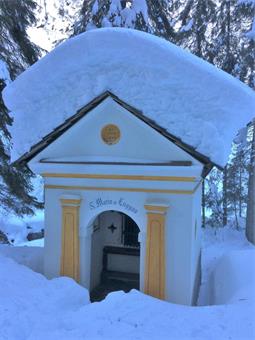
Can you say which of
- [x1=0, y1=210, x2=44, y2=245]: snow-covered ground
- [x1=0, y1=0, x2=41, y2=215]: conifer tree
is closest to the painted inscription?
[x1=0, y1=0, x2=41, y2=215]: conifer tree

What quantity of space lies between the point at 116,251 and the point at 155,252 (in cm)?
246

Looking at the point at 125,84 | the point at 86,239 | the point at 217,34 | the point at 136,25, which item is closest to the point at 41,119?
the point at 125,84

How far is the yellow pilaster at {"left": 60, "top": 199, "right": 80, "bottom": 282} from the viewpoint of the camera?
7684mm

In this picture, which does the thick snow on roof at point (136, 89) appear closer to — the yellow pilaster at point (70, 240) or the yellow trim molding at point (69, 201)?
the yellow trim molding at point (69, 201)

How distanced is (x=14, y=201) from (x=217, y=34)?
10.8 metres

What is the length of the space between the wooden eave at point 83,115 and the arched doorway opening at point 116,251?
2439 mm

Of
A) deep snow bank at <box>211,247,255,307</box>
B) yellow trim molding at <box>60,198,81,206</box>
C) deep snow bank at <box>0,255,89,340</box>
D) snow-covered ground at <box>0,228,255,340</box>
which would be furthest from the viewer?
yellow trim molding at <box>60,198,81,206</box>

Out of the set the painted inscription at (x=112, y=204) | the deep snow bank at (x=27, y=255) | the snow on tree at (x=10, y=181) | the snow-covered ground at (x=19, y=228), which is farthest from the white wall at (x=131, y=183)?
the snow-covered ground at (x=19, y=228)

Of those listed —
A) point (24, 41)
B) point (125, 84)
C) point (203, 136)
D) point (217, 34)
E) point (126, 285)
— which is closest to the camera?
point (203, 136)

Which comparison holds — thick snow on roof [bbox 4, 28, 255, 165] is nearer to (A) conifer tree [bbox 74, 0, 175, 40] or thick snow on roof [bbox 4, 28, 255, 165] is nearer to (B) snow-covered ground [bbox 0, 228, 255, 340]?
(B) snow-covered ground [bbox 0, 228, 255, 340]

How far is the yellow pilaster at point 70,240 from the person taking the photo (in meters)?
7.68

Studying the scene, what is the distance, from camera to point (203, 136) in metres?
6.75

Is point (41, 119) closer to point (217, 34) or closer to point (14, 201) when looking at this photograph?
point (14, 201)

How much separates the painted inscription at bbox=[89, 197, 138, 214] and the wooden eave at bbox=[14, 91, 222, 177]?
4.60 ft
